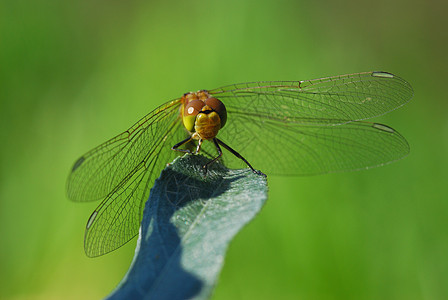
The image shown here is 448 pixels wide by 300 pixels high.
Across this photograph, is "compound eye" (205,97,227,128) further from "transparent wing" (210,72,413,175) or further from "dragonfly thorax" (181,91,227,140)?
"transparent wing" (210,72,413,175)

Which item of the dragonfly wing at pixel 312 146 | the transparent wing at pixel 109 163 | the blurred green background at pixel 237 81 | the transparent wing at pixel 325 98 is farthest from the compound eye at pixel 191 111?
the blurred green background at pixel 237 81

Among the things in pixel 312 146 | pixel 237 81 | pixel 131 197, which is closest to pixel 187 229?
pixel 131 197

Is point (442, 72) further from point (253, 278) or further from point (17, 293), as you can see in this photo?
point (17, 293)

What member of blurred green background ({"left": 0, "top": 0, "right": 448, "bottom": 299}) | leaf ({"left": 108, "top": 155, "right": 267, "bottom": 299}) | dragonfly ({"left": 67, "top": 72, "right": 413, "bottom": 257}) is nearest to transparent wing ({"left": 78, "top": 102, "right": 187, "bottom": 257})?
dragonfly ({"left": 67, "top": 72, "right": 413, "bottom": 257})

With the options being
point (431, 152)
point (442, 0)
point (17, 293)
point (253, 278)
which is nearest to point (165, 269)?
point (253, 278)

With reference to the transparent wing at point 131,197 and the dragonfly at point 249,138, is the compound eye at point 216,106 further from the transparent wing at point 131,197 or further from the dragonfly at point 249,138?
the transparent wing at point 131,197

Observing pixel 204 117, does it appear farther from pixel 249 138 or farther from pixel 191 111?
pixel 249 138
